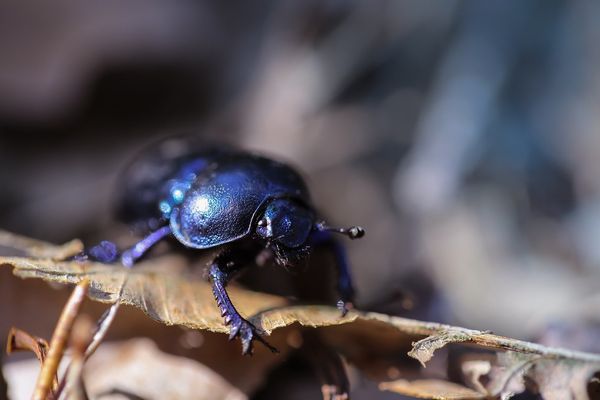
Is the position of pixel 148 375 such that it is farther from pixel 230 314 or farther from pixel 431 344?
pixel 431 344

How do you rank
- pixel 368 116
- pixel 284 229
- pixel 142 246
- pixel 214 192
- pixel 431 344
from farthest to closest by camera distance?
pixel 368 116 → pixel 142 246 → pixel 214 192 → pixel 284 229 → pixel 431 344

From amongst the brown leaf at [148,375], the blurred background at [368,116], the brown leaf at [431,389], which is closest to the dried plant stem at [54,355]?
the brown leaf at [148,375]

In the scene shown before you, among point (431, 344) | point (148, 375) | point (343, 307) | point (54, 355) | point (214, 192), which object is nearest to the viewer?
point (54, 355)

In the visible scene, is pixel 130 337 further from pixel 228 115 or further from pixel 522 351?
pixel 228 115

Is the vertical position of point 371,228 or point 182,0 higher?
point 182,0

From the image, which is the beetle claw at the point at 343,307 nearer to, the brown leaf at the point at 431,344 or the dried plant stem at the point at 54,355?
the brown leaf at the point at 431,344

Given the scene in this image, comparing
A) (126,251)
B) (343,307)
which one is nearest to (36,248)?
(126,251)

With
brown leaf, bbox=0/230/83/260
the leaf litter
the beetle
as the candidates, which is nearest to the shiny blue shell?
the beetle

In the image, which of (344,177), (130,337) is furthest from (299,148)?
(130,337)
